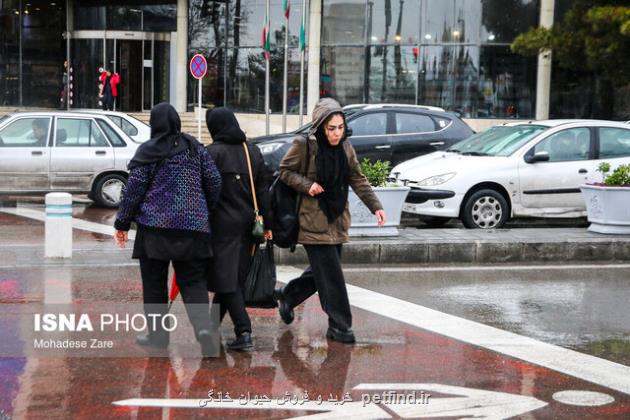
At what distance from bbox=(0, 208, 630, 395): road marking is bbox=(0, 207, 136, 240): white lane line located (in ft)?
15.4

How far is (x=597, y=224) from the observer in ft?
41.7

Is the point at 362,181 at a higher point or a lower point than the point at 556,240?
higher

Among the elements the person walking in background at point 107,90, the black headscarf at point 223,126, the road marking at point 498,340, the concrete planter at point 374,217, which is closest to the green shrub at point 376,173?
the concrete planter at point 374,217

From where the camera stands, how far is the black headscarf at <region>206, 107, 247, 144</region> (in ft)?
23.7

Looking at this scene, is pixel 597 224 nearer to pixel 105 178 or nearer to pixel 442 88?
pixel 105 178

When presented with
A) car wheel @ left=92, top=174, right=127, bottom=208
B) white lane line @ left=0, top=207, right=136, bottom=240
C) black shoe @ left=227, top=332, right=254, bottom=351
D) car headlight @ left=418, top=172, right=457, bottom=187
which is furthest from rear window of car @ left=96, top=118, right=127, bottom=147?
black shoe @ left=227, top=332, right=254, bottom=351

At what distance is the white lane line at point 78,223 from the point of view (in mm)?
13708

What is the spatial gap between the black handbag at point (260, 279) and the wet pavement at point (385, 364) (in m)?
0.37

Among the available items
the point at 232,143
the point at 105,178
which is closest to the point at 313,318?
the point at 232,143

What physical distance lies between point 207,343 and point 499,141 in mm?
8459

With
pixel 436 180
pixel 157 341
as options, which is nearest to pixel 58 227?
pixel 157 341

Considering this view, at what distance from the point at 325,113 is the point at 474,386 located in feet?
7.10

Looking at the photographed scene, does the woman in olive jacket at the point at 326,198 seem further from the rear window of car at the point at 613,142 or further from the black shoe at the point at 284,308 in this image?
the rear window of car at the point at 613,142

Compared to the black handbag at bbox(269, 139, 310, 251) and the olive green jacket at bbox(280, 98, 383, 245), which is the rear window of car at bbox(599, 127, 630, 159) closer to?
the olive green jacket at bbox(280, 98, 383, 245)
